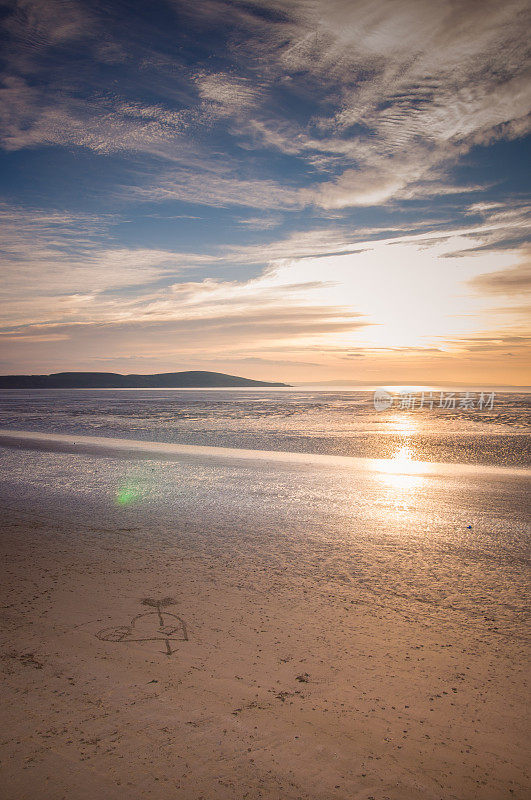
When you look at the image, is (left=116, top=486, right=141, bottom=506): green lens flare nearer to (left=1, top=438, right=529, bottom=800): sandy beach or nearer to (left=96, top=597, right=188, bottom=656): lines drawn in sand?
(left=1, top=438, right=529, bottom=800): sandy beach

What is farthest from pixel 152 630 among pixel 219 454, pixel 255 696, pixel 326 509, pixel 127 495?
→ pixel 219 454

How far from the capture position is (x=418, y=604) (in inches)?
196

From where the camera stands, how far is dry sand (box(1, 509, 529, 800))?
2.83m

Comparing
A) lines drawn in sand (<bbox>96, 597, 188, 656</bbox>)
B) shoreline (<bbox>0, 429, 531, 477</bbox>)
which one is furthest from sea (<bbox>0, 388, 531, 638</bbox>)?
lines drawn in sand (<bbox>96, 597, 188, 656</bbox>)

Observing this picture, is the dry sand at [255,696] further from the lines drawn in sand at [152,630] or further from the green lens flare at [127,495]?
the green lens flare at [127,495]

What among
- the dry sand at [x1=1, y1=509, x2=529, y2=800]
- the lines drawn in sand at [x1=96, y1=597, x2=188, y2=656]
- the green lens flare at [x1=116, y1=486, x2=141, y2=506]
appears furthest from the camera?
the green lens flare at [x1=116, y1=486, x2=141, y2=506]

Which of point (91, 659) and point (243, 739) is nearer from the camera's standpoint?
point (243, 739)

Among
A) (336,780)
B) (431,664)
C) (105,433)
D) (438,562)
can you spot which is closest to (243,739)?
(336,780)

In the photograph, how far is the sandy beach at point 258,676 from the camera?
9.36ft

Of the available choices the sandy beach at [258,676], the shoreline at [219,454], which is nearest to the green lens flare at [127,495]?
the sandy beach at [258,676]

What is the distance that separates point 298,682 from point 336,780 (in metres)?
0.87

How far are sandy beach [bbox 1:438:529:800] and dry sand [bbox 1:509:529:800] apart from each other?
0.04ft

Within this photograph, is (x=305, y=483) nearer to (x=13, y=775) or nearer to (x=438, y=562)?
(x=438, y=562)

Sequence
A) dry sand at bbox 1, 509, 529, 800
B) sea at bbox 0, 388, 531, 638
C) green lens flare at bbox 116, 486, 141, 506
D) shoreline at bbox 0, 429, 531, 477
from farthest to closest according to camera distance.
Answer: shoreline at bbox 0, 429, 531, 477 → green lens flare at bbox 116, 486, 141, 506 → sea at bbox 0, 388, 531, 638 → dry sand at bbox 1, 509, 529, 800
